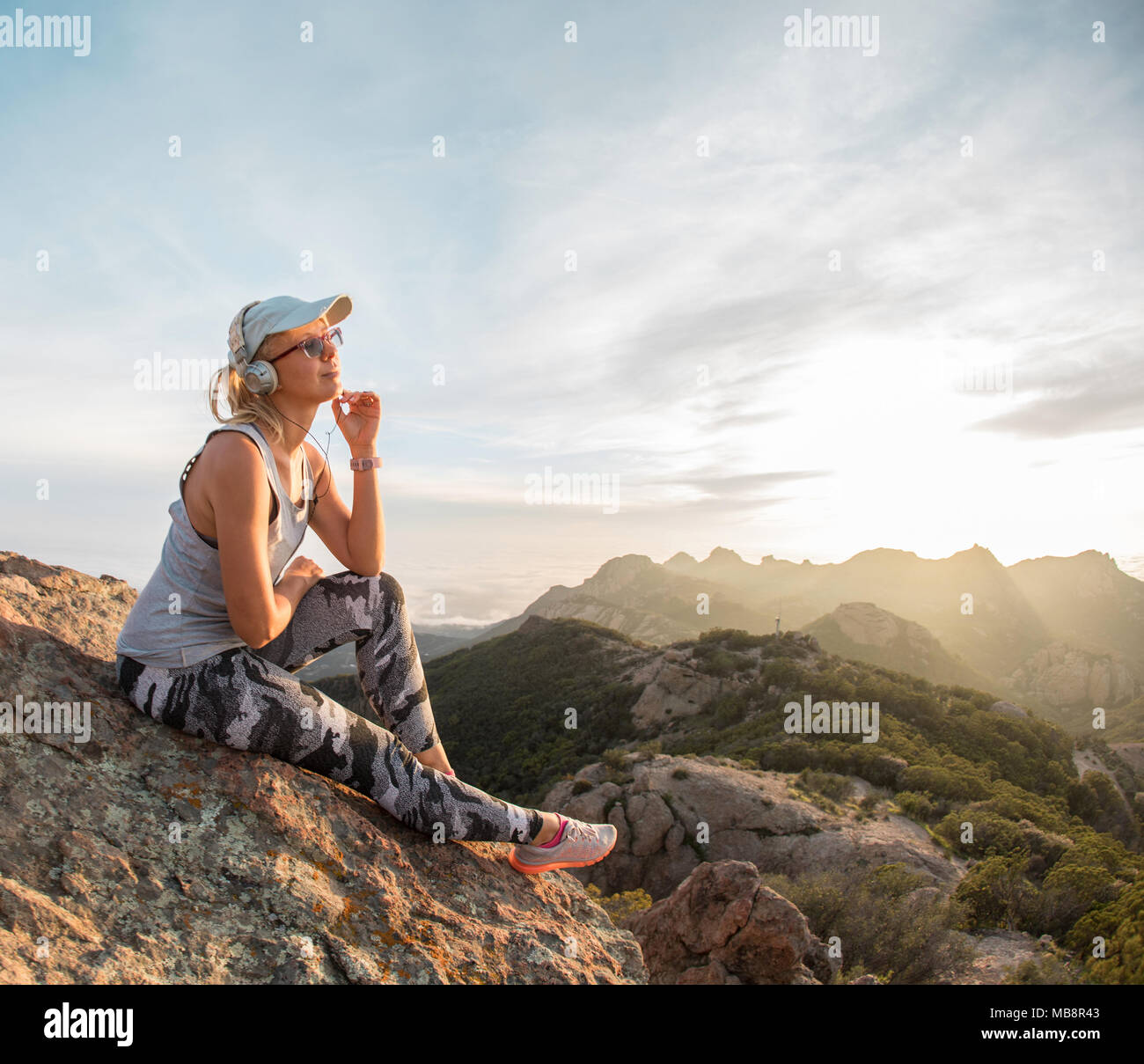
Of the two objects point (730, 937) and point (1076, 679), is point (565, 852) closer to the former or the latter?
point (730, 937)

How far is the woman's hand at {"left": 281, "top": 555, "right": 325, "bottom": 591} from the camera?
3.37 metres

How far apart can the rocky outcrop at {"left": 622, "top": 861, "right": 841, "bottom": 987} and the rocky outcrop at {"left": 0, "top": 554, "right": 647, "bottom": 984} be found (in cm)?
298

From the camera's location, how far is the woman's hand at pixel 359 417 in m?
3.50

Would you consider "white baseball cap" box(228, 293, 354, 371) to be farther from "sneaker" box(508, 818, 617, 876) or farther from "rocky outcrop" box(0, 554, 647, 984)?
"sneaker" box(508, 818, 617, 876)

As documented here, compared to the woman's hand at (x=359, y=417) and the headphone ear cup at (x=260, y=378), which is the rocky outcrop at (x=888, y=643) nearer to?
the woman's hand at (x=359, y=417)

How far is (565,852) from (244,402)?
2.75 m

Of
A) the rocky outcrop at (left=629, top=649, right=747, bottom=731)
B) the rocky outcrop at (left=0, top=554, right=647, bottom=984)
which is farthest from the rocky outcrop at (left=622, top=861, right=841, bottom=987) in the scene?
the rocky outcrop at (left=629, top=649, right=747, bottom=731)

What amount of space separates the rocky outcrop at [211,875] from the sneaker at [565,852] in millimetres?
104

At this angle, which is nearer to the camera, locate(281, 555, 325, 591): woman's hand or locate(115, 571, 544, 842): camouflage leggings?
locate(115, 571, 544, 842): camouflage leggings

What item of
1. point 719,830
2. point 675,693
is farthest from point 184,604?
point 675,693

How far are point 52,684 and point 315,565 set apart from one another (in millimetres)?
1220

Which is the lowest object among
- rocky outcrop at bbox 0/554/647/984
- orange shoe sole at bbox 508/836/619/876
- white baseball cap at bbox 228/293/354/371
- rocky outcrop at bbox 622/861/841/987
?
rocky outcrop at bbox 622/861/841/987

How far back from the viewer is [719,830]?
16359mm
